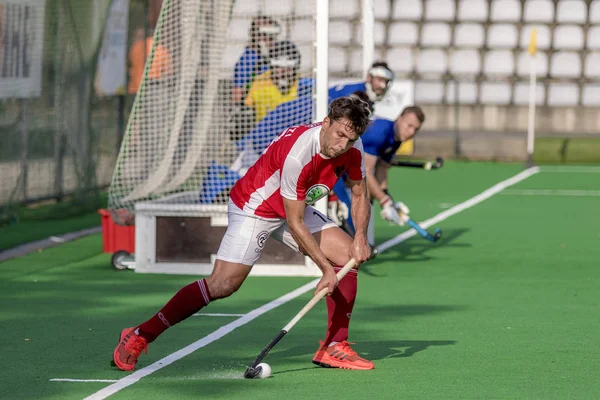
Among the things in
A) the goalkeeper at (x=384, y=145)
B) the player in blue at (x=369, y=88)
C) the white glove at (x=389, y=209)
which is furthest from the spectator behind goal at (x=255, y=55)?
the white glove at (x=389, y=209)

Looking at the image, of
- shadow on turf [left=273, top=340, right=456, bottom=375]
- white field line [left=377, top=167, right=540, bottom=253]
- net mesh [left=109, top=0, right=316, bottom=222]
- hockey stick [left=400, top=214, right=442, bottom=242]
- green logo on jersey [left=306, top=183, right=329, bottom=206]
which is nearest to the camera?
green logo on jersey [left=306, top=183, right=329, bottom=206]

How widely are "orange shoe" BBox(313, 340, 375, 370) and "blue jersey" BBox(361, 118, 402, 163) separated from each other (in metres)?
5.09

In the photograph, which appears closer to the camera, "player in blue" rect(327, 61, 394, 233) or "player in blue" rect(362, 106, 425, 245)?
"player in blue" rect(362, 106, 425, 245)

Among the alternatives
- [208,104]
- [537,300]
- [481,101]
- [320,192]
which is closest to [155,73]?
[208,104]

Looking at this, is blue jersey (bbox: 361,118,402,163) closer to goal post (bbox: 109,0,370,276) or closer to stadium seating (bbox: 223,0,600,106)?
goal post (bbox: 109,0,370,276)

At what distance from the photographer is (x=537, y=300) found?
32.5ft

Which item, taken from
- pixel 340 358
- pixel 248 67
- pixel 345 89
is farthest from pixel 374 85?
pixel 340 358

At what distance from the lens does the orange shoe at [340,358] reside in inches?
283

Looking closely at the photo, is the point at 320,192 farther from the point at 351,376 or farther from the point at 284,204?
the point at 351,376

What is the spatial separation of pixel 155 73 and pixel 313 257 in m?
5.68

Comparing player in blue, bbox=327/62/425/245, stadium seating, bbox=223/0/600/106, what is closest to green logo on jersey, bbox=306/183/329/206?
player in blue, bbox=327/62/425/245

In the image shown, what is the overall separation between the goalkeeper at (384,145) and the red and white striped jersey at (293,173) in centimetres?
453

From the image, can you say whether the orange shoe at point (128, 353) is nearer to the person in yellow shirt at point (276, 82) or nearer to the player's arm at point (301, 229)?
the player's arm at point (301, 229)

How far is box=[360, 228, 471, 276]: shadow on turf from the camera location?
12081mm
